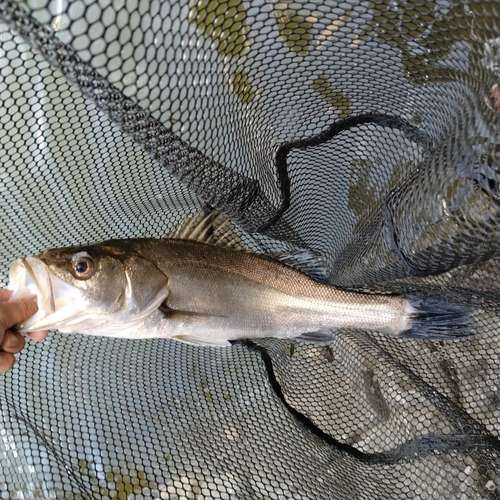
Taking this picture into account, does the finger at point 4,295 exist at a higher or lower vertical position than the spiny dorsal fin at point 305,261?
higher

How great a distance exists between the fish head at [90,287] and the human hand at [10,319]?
4 centimetres

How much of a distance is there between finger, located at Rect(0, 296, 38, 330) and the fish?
1.4 inches

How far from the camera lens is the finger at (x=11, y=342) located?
1881 millimetres

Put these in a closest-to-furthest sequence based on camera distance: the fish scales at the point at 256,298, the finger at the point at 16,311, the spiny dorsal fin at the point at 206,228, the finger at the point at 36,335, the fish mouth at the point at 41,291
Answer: the finger at the point at 16,311
the fish mouth at the point at 41,291
the finger at the point at 36,335
the fish scales at the point at 256,298
the spiny dorsal fin at the point at 206,228

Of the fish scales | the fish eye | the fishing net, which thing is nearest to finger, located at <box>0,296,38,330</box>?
the fish eye

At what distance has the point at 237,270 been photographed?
7.72ft

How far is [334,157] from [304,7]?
94 centimetres

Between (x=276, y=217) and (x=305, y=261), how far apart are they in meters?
0.41

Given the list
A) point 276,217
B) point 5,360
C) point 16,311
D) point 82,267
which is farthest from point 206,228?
point 5,360

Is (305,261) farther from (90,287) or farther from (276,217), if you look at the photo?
(90,287)

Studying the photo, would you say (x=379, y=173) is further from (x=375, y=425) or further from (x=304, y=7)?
(x=375, y=425)

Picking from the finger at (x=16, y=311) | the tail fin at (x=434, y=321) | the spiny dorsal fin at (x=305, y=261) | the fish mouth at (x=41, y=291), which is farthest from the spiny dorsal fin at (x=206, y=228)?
the tail fin at (x=434, y=321)

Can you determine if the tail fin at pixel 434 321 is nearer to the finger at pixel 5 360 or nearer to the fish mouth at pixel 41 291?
the fish mouth at pixel 41 291

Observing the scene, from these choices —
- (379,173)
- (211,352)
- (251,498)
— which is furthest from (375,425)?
(379,173)
